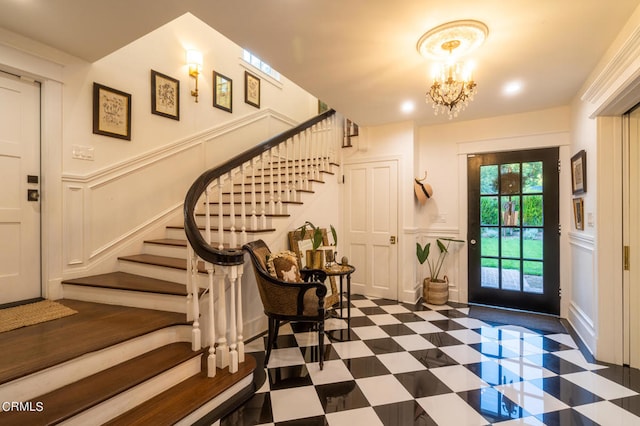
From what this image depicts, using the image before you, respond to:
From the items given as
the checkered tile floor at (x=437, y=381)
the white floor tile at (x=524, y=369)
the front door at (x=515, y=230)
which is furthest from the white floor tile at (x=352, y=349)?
the front door at (x=515, y=230)

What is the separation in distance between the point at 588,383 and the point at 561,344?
728 mm

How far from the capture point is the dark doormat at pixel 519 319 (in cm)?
319

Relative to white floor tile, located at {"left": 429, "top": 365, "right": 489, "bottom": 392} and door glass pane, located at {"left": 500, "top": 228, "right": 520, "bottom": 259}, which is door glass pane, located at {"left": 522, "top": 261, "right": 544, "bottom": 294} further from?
white floor tile, located at {"left": 429, "top": 365, "right": 489, "bottom": 392}

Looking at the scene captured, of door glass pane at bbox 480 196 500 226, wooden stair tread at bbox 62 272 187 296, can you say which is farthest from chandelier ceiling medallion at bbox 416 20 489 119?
wooden stair tread at bbox 62 272 187 296

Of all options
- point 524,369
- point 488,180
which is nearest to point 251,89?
point 488,180

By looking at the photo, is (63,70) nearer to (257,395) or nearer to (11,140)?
(11,140)

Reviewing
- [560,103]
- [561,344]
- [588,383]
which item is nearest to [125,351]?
[588,383]

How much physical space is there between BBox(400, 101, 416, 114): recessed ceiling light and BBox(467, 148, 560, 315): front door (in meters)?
1.18

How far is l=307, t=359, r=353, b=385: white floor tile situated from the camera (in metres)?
2.16

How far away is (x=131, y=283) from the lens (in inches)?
97.7

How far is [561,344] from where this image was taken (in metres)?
2.77

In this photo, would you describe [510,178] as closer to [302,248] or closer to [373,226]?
[373,226]

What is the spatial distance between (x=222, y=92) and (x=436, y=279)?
13.0 feet

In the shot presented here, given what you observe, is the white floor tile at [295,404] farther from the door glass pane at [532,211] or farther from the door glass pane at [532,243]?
the door glass pane at [532,211]
